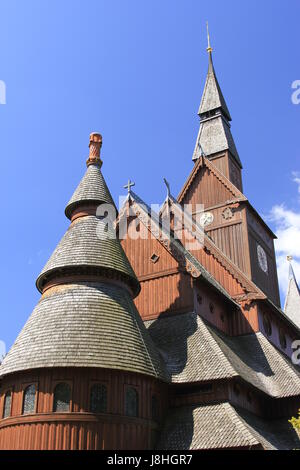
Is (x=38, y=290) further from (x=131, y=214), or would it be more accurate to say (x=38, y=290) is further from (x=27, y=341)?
(x=131, y=214)

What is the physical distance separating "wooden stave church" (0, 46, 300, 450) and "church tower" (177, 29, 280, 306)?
1935 millimetres

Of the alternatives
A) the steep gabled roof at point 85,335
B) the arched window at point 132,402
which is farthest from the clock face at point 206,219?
the arched window at point 132,402

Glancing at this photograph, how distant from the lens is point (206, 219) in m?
36.0

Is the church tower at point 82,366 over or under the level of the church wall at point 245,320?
under

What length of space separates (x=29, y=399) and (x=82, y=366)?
2.31 m

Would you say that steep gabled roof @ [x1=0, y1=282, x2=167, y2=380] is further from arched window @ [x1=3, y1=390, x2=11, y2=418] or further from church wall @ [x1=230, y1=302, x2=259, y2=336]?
church wall @ [x1=230, y1=302, x2=259, y2=336]

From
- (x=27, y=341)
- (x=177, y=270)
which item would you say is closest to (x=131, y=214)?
(x=177, y=270)

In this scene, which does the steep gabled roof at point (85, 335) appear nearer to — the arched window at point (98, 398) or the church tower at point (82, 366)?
the church tower at point (82, 366)

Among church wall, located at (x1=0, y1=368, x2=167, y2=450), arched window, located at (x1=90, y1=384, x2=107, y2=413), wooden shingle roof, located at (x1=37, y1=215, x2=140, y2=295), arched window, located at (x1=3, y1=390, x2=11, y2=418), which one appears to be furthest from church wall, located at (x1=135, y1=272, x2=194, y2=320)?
arched window, located at (x1=3, y1=390, x2=11, y2=418)

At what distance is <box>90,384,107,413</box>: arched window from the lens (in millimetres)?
19547

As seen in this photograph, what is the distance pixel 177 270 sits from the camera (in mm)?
26797

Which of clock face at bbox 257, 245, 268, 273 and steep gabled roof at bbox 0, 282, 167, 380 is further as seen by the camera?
clock face at bbox 257, 245, 268, 273

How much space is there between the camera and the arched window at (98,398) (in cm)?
1955

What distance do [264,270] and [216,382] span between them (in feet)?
50.6
